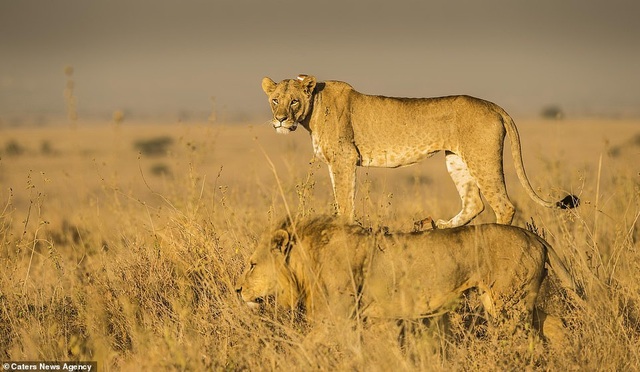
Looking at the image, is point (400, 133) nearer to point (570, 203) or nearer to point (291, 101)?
point (291, 101)

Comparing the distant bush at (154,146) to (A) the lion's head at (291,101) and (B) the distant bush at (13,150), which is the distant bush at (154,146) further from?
(A) the lion's head at (291,101)

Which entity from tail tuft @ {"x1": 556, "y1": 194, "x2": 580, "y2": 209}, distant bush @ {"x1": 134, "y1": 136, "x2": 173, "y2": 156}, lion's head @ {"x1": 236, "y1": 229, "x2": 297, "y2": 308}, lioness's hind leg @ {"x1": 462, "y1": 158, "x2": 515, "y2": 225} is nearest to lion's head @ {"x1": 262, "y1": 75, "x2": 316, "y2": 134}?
lioness's hind leg @ {"x1": 462, "y1": 158, "x2": 515, "y2": 225}

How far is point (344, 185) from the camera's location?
340 inches

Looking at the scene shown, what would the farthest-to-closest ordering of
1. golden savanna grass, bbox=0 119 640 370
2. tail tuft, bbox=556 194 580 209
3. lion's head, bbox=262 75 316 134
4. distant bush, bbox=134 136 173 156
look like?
distant bush, bbox=134 136 173 156
lion's head, bbox=262 75 316 134
tail tuft, bbox=556 194 580 209
golden savanna grass, bbox=0 119 640 370

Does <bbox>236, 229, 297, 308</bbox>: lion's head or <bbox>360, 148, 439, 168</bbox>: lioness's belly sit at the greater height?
<bbox>360, 148, 439, 168</bbox>: lioness's belly

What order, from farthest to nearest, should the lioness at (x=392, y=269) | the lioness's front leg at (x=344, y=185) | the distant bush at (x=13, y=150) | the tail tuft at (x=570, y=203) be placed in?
1. the distant bush at (x=13, y=150)
2. the lioness's front leg at (x=344, y=185)
3. the tail tuft at (x=570, y=203)
4. the lioness at (x=392, y=269)

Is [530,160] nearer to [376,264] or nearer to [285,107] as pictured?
[285,107]

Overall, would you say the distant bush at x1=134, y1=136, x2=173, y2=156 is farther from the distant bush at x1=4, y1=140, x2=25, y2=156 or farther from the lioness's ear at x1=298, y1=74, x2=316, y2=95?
the lioness's ear at x1=298, y1=74, x2=316, y2=95

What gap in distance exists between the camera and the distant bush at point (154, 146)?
3475cm

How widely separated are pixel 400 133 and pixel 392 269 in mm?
3474

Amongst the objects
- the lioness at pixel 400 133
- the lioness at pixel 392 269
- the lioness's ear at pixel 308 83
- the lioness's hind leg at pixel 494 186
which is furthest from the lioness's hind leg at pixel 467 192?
the lioness at pixel 392 269

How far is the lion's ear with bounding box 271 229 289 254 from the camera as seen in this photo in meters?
5.71

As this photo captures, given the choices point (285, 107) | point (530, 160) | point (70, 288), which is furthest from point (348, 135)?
point (530, 160)

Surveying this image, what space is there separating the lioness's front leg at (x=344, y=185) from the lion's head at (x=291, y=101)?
60 cm
